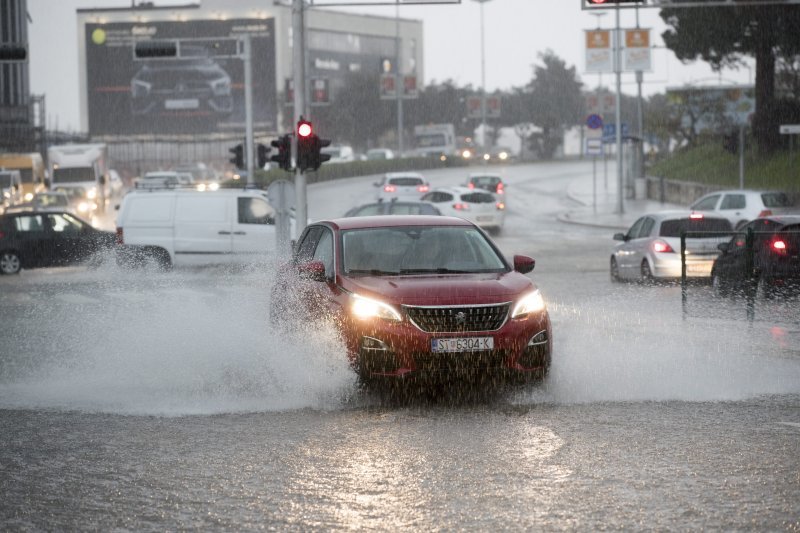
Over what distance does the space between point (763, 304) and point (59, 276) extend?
1586 cm

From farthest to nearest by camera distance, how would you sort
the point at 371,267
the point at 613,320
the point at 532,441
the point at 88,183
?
the point at 88,183 < the point at 613,320 < the point at 371,267 < the point at 532,441

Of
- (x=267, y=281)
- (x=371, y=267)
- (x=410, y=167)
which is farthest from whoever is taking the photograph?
(x=410, y=167)

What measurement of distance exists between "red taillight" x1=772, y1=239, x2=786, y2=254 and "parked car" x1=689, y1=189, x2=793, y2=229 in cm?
1598

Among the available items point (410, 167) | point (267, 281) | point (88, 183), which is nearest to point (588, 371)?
point (267, 281)

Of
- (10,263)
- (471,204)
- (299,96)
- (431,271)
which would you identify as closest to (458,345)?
(431,271)

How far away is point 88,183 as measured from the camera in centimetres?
6141

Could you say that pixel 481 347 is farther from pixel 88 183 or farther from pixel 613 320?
pixel 88 183

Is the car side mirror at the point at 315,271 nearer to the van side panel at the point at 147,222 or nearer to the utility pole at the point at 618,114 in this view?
the van side panel at the point at 147,222

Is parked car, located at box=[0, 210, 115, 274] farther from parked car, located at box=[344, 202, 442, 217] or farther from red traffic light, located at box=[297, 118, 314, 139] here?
red traffic light, located at box=[297, 118, 314, 139]

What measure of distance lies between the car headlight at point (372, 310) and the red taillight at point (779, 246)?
9.19 metres

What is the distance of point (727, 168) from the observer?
54969mm

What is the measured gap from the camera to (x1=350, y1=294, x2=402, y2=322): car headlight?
10289mm

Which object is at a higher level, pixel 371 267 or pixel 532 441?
pixel 371 267

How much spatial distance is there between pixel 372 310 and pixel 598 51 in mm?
48701
